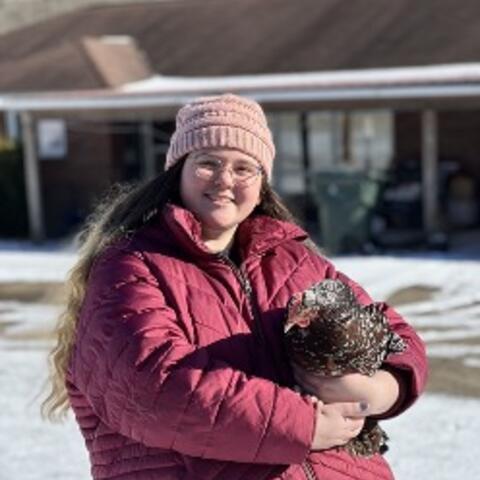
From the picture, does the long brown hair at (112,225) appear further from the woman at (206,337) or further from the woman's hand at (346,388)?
the woman's hand at (346,388)

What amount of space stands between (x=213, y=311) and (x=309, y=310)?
0.23 meters

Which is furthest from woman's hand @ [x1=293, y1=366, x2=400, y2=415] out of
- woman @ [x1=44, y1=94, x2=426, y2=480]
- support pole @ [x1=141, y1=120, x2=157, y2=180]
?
support pole @ [x1=141, y1=120, x2=157, y2=180]

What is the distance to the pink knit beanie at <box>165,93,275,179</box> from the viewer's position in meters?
2.45

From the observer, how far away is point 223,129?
2.46 metres

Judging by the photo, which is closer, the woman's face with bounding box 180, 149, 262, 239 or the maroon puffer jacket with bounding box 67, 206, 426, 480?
the maroon puffer jacket with bounding box 67, 206, 426, 480

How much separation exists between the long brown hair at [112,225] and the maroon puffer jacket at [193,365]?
63 millimetres

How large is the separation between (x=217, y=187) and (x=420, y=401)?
501 cm

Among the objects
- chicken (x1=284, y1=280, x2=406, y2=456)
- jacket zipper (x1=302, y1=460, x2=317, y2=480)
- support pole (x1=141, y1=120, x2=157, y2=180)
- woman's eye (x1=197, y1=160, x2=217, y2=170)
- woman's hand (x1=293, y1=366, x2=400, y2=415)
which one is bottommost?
support pole (x1=141, y1=120, x2=157, y2=180)

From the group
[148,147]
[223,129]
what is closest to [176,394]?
[223,129]

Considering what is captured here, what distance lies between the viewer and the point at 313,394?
229 centimetres

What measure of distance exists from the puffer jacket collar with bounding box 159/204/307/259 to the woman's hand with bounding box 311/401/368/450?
440mm

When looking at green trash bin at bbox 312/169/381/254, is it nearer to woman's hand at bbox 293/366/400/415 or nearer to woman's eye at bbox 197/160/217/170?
woman's eye at bbox 197/160/217/170

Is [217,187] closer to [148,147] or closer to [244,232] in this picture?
[244,232]

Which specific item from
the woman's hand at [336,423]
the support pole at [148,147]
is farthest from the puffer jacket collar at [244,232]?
the support pole at [148,147]
